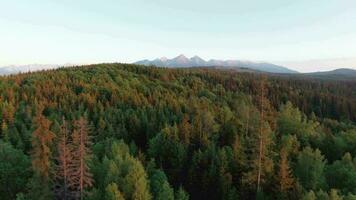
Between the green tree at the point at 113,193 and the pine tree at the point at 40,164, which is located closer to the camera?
the pine tree at the point at 40,164

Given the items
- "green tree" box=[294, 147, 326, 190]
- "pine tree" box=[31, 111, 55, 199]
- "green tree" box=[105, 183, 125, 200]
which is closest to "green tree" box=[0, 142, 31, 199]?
"pine tree" box=[31, 111, 55, 199]

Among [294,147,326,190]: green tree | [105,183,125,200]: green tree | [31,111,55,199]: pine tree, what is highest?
[31,111,55,199]: pine tree

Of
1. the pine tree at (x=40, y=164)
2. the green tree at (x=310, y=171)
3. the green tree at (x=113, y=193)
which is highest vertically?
the pine tree at (x=40, y=164)

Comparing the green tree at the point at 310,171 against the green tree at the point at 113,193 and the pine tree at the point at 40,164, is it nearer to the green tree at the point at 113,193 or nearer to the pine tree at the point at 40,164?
the green tree at the point at 113,193

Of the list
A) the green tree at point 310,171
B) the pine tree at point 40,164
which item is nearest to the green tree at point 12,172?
the pine tree at point 40,164

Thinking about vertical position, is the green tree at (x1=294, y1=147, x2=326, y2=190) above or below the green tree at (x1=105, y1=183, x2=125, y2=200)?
below

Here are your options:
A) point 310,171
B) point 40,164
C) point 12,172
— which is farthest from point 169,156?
point 40,164

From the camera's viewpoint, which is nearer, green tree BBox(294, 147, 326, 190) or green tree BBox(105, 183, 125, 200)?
green tree BBox(105, 183, 125, 200)

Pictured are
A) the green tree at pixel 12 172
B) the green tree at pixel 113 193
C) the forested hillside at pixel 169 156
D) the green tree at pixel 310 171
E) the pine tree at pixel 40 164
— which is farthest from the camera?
the green tree at pixel 310 171

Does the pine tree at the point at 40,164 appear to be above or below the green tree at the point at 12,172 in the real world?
above

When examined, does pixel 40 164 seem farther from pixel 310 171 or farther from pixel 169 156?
pixel 310 171

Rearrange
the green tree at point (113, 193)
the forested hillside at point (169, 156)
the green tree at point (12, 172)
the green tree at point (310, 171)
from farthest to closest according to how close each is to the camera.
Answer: the green tree at point (310, 171) → the green tree at point (12, 172) → the green tree at point (113, 193) → the forested hillside at point (169, 156)

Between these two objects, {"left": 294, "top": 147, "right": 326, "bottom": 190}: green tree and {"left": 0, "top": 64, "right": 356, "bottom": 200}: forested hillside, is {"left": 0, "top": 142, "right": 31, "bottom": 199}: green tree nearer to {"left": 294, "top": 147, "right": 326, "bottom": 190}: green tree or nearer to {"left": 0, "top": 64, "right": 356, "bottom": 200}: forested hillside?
{"left": 0, "top": 64, "right": 356, "bottom": 200}: forested hillside
